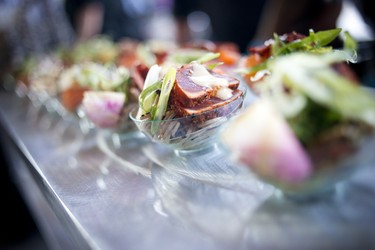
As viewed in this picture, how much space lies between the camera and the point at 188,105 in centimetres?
91

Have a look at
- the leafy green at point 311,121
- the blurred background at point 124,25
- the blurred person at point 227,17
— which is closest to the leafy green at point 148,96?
the leafy green at point 311,121

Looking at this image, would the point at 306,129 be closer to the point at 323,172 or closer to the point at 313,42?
the point at 323,172

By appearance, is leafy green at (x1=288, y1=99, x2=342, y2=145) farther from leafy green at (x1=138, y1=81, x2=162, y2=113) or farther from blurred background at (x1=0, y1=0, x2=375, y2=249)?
blurred background at (x1=0, y1=0, x2=375, y2=249)

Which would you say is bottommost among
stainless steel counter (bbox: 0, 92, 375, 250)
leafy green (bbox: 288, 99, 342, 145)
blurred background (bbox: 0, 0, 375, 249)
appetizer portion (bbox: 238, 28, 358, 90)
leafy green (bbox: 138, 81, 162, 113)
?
blurred background (bbox: 0, 0, 375, 249)

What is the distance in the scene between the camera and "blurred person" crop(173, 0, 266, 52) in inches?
129

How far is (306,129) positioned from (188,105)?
1.19ft

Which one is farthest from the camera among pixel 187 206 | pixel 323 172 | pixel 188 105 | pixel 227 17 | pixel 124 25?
pixel 124 25

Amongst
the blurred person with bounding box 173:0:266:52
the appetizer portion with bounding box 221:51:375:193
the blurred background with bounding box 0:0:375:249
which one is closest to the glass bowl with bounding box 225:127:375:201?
the appetizer portion with bounding box 221:51:375:193

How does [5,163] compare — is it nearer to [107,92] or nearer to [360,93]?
[107,92]

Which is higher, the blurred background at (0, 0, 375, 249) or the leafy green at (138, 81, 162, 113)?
the leafy green at (138, 81, 162, 113)

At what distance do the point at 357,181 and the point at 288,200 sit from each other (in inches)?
4.9

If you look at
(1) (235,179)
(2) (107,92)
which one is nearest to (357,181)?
(1) (235,179)

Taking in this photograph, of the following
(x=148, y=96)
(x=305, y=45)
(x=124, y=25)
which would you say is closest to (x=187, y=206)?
(x=148, y=96)

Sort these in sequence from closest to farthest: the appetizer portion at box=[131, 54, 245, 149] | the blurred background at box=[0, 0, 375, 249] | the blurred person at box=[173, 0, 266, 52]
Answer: the appetizer portion at box=[131, 54, 245, 149] < the blurred background at box=[0, 0, 375, 249] < the blurred person at box=[173, 0, 266, 52]
